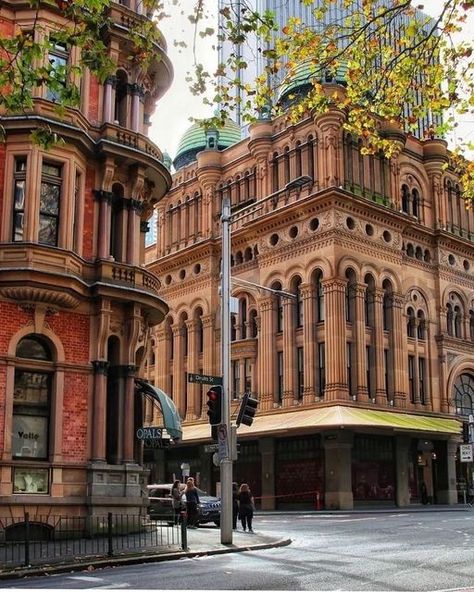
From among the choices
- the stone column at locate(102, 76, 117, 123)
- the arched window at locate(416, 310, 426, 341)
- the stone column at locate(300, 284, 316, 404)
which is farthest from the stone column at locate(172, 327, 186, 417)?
the stone column at locate(102, 76, 117, 123)

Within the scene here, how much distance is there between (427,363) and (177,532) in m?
29.8

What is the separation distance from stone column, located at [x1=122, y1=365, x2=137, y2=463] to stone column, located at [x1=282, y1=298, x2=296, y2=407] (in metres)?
22.9

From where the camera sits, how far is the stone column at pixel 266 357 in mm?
Result: 47625

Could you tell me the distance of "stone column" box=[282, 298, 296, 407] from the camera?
46.3 metres

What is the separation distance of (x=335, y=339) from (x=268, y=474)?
8.65 metres

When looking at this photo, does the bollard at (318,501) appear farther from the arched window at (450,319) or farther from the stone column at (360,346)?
the arched window at (450,319)

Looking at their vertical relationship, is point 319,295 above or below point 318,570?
above

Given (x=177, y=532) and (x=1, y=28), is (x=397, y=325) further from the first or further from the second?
(x=1, y=28)

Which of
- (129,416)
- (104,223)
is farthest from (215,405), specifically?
(104,223)

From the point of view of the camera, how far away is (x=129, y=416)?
23.9m

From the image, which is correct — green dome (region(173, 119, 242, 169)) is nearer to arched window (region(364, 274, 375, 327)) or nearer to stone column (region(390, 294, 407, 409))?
arched window (region(364, 274, 375, 327))

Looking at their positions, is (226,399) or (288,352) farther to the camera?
(288,352)

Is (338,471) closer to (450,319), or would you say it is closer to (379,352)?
(379,352)

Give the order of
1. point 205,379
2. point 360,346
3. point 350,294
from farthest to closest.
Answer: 1. point 350,294
2. point 360,346
3. point 205,379
